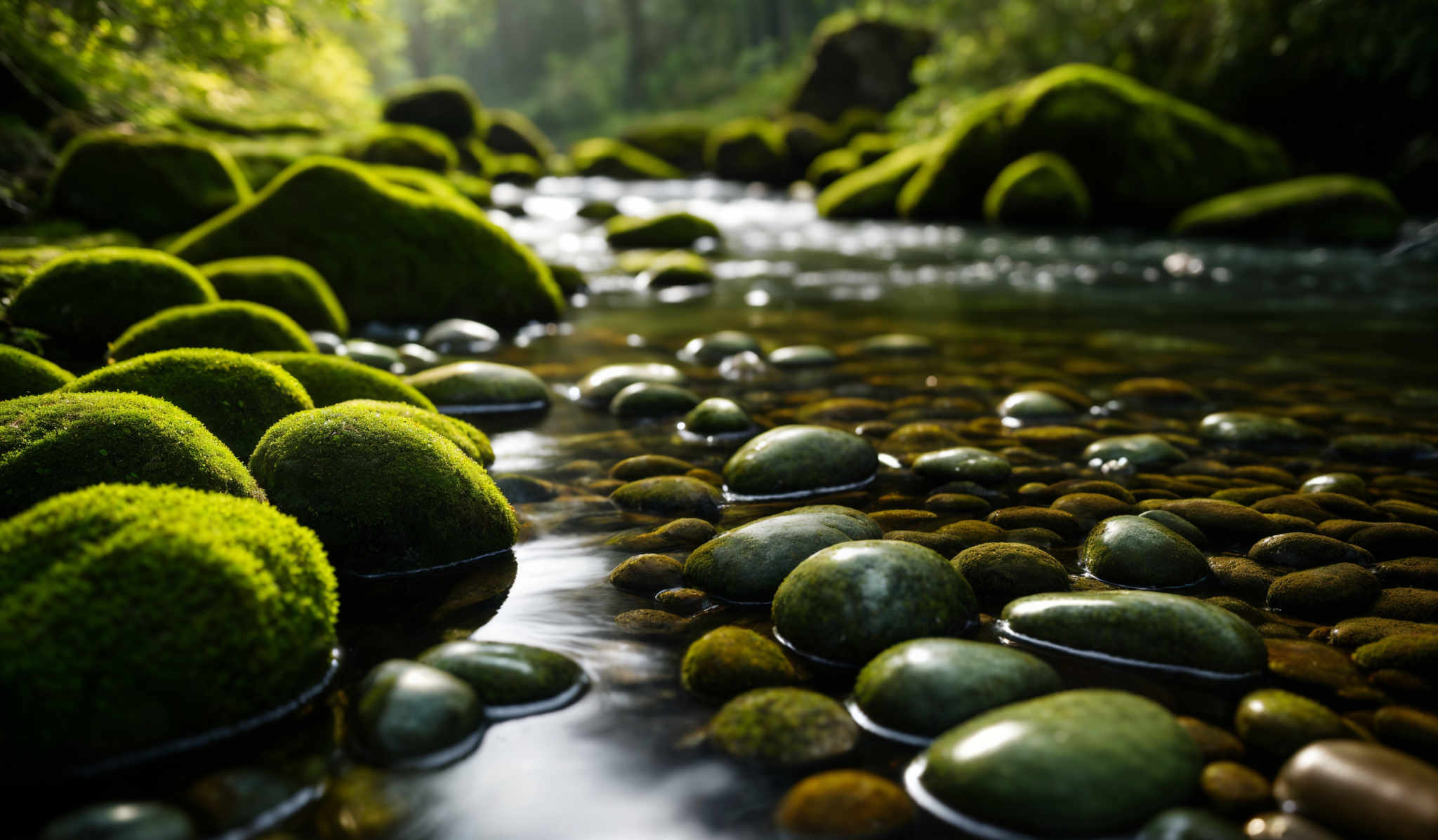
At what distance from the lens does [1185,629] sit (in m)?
2.36

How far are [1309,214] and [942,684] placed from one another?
42.9 feet

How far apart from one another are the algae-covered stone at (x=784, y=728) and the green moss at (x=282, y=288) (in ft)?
16.1

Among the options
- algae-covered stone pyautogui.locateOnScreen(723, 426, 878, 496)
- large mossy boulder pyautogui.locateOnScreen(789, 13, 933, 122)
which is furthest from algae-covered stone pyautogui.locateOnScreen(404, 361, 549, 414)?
large mossy boulder pyautogui.locateOnScreen(789, 13, 933, 122)

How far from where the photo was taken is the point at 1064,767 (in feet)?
5.87

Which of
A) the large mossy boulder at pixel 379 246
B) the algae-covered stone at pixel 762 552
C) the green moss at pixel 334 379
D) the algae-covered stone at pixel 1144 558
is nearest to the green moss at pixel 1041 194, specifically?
the large mossy boulder at pixel 379 246

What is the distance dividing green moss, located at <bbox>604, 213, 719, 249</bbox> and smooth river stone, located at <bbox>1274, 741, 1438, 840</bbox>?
1160 cm

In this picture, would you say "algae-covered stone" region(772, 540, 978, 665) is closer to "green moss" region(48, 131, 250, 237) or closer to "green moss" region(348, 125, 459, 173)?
"green moss" region(48, 131, 250, 237)

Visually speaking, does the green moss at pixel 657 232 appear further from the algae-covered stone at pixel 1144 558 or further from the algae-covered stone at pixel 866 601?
the algae-covered stone at pixel 866 601

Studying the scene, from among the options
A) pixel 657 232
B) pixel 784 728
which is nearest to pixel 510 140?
pixel 657 232

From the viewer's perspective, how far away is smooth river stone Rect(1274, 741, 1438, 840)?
5.41 feet

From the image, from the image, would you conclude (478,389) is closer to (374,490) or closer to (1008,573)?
(374,490)

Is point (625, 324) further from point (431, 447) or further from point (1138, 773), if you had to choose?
point (1138, 773)

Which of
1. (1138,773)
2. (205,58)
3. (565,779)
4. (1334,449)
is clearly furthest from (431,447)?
(205,58)

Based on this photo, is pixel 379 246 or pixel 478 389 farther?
pixel 379 246
